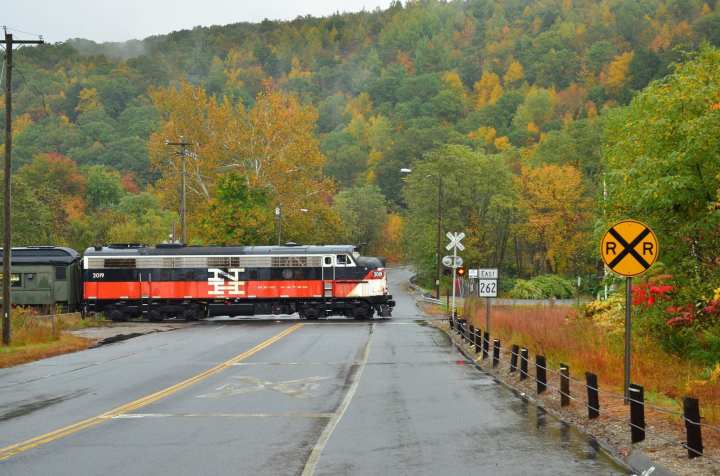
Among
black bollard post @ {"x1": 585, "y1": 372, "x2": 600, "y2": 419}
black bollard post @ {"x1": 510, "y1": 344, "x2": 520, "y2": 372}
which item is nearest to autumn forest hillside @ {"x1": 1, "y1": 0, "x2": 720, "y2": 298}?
black bollard post @ {"x1": 510, "y1": 344, "x2": 520, "y2": 372}

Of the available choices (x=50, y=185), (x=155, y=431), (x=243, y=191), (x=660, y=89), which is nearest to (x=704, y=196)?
(x=660, y=89)

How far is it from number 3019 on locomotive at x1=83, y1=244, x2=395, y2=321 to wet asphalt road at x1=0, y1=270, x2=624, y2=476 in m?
20.4

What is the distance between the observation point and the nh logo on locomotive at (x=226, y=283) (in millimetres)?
51062

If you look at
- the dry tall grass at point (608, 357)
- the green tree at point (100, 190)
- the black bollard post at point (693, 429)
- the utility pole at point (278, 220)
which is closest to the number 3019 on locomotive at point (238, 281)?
the dry tall grass at point (608, 357)

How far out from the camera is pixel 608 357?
22.2m

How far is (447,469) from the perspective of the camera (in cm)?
1127

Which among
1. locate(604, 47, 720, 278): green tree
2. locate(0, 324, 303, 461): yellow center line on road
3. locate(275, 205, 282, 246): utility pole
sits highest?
locate(275, 205, 282, 246): utility pole

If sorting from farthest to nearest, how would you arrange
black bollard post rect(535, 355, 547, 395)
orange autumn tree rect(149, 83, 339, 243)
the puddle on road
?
1. orange autumn tree rect(149, 83, 339, 243)
2. black bollard post rect(535, 355, 547, 395)
3. the puddle on road

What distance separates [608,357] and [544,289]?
57.6m

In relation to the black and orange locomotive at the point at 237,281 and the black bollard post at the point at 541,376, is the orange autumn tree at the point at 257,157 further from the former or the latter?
the black bollard post at the point at 541,376

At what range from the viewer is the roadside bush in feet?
255

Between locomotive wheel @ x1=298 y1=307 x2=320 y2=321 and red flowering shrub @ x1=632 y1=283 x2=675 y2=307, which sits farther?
locomotive wheel @ x1=298 y1=307 x2=320 y2=321

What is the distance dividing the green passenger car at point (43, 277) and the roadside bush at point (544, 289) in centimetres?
3889

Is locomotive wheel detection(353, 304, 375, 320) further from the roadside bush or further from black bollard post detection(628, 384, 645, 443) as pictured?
black bollard post detection(628, 384, 645, 443)
